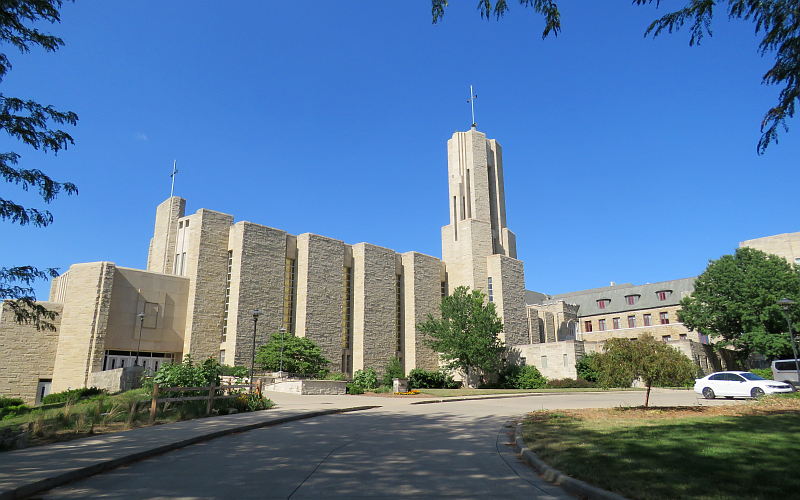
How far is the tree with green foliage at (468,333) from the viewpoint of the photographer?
43.3 metres

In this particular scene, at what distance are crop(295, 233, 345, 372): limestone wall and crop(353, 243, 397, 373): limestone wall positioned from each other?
2010mm

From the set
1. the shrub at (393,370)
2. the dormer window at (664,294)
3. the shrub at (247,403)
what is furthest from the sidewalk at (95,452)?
the dormer window at (664,294)

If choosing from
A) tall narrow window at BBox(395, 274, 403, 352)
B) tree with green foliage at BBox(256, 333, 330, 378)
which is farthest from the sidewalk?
tall narrow window at BBox(395, 274, 403, 352)

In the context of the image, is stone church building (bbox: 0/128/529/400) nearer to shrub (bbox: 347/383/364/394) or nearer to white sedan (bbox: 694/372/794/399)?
shrub (bbox: 347/383/364/394)

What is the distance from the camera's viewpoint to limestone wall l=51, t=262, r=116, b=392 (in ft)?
117

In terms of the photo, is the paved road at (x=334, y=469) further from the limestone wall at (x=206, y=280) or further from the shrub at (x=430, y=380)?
the limestone wall at (x=206, y=280)

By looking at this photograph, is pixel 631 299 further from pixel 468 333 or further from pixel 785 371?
pixel 785 371

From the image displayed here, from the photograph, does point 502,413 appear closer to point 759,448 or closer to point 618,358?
point 618,358

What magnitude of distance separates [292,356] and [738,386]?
2716cm

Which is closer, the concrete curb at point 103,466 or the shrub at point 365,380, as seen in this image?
the concrete curb at point 103,466

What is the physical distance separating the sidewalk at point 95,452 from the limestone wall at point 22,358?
29.4 meters

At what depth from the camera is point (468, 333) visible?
145 feet

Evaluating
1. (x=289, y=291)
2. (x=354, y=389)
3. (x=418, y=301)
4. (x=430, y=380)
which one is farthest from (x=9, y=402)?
(x=418, y=301)

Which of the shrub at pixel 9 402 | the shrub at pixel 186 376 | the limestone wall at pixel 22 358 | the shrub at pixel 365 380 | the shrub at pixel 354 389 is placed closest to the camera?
the shrub at pixel 186 376
